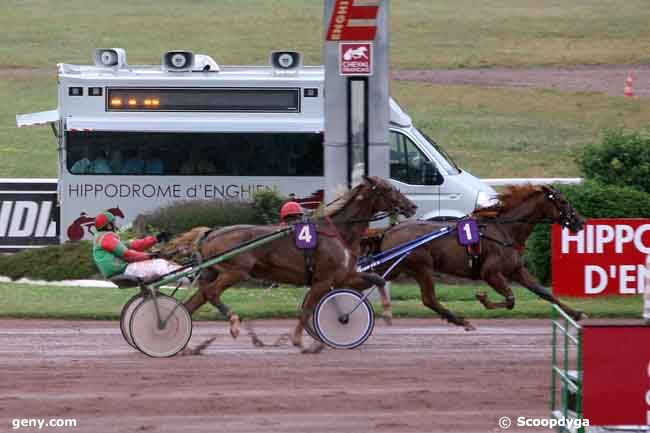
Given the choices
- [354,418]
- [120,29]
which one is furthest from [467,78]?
[354,418]

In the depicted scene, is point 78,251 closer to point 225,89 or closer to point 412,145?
point 225,89

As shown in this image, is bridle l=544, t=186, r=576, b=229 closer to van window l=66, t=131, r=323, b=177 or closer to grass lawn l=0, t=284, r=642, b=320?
grass lawn l=0, t=284, r=642, b=320

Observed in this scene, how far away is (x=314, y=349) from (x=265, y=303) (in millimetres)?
4100

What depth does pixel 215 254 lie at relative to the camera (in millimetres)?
13305

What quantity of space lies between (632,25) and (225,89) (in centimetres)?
3277

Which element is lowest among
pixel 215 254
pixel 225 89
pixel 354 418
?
pixel 354 418

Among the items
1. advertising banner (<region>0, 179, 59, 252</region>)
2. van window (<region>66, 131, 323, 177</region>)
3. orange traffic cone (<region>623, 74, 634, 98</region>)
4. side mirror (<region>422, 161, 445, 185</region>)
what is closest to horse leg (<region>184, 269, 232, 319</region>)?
side mirror (<region>422, 161, 445, 185</region>)

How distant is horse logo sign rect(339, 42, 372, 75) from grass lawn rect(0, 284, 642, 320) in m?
3.08

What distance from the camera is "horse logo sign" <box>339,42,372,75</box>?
1697cm

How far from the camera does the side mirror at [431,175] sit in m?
20.1

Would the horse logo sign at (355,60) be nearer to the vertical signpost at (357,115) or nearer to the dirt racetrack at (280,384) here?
the vertical signpost at (357,115)

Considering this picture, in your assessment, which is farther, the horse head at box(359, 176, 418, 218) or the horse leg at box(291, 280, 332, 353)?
the horse head at box(359, 176, 418, 218)

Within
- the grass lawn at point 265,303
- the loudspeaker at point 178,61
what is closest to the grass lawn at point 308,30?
the loudspeaker at point 178,61

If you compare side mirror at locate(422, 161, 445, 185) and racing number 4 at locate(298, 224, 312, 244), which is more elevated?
side mirror at locate(422, 161, 445, 185)
